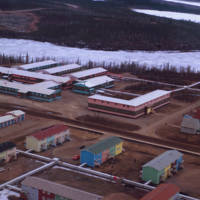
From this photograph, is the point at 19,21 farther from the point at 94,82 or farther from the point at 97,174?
the point at 97,174

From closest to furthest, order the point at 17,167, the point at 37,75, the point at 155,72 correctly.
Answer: the point at 17,167, the point at 37,75, the point at 155,72

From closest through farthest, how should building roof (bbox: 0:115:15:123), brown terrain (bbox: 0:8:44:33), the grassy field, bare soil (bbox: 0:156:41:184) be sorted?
bare soil (bbox: 0:156:41:184), building roof (bbox: 0:115:15:123), the grassy field, brown terrain (bbox: 0:8:44:33)

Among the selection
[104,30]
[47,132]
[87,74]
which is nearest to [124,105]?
[47,132]

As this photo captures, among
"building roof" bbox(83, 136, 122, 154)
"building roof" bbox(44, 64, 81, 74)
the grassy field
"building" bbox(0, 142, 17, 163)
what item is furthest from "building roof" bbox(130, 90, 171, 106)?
the grassy field

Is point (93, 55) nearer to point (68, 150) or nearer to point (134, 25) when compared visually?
point (134, 25)

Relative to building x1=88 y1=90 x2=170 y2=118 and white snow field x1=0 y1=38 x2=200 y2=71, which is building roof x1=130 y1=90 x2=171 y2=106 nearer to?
building x1=88 y1=90 x2=170 y2=118

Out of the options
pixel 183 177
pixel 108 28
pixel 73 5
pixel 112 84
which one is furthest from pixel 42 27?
pixel 183 177
